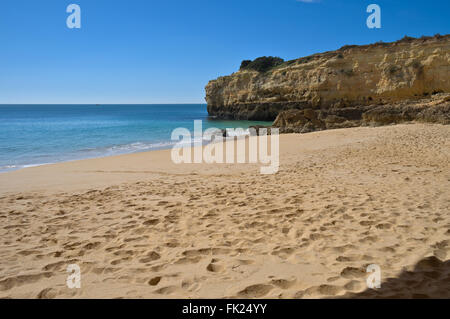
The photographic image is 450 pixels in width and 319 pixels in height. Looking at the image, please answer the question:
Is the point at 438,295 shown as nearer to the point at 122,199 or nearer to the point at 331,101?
the point at 122,199

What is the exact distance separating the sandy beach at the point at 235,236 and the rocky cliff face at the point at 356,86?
45.3 feet

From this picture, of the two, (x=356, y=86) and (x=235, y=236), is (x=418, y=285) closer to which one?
(x=235, y=236)

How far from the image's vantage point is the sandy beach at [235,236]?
8.41 feet

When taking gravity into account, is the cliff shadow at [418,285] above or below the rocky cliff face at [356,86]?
below

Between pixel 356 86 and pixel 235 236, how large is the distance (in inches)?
1265

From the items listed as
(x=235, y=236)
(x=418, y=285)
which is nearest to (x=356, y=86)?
(x=235, y=236)

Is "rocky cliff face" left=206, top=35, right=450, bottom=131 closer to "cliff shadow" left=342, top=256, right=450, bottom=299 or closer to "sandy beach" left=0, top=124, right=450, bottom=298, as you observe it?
"sandy beach" left=0, top=124, right=450, bottom=298

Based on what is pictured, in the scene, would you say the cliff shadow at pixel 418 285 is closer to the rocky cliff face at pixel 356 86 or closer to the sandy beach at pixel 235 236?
the sandy beach at pixel 235 236

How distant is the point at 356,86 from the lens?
3091 cm

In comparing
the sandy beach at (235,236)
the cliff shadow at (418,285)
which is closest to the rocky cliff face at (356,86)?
the sandy beach at (235,236)

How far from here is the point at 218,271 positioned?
9.22ft

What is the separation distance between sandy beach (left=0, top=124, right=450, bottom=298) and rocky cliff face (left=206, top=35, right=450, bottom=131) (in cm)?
1382

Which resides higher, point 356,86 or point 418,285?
point 356,86

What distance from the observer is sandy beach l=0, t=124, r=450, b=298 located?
2.56 m
